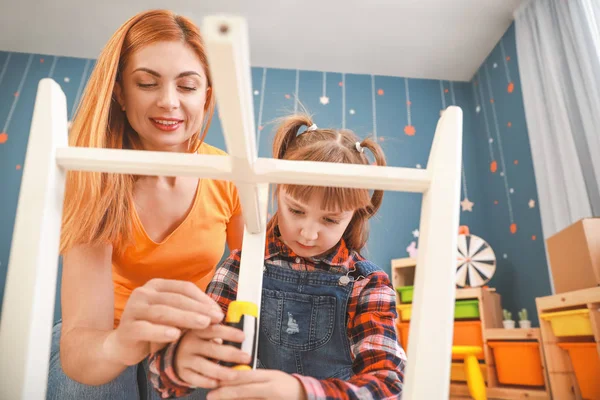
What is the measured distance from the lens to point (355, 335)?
0.74m

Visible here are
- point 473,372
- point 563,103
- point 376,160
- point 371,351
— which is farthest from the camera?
point 563,103

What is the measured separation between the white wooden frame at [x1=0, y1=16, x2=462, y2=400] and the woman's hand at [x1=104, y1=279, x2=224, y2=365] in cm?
8

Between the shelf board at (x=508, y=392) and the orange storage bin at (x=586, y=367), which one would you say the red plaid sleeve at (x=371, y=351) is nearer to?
the orange storage bin at (x=586, y=367)

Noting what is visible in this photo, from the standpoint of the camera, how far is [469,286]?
6.97ft

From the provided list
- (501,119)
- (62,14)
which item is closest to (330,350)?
(501,119)

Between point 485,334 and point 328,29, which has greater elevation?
point 328,29

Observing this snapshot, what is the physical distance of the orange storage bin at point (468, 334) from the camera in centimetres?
196

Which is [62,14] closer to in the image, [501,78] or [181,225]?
[181,225]

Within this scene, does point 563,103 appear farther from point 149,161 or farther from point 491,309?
point 149,161

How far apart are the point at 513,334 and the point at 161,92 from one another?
1.67m

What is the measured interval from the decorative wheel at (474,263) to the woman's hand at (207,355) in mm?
1872

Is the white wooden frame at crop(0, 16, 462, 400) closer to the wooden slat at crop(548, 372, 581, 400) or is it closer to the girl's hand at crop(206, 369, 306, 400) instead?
the girl's hand at crop(206, 369, 306, 400)

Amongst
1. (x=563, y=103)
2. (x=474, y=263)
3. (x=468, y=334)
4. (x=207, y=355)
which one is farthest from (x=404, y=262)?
(x=207, y=355)

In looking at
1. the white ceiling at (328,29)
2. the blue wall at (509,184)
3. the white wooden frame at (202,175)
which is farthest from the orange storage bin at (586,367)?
the white ceiling at (328,29)
